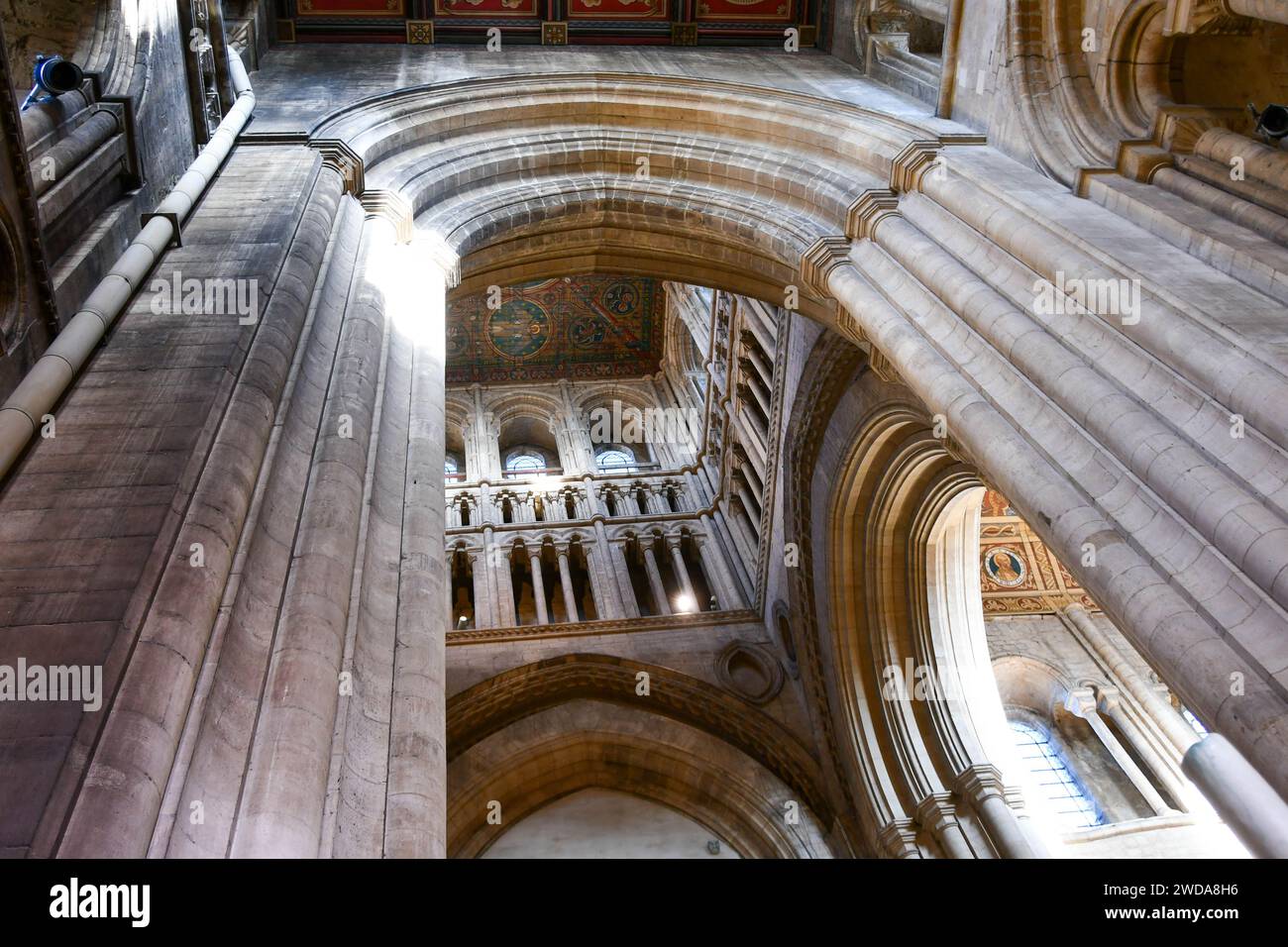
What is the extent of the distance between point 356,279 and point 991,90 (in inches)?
220

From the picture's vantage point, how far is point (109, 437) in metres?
4.46

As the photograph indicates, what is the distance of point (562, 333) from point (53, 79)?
14.6 metres

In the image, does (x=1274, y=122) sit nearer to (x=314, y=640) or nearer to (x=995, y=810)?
(x=314, y=640)

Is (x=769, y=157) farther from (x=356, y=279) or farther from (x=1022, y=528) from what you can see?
(x=1022, y=528)

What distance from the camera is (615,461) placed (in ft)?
61.1

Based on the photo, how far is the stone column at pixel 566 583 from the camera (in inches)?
554

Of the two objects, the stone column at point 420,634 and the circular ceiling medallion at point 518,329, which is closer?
the stone column at point 420,634

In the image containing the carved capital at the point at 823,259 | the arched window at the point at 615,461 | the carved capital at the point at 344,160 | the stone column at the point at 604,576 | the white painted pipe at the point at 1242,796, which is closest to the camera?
the white painted pipe at the point at 1242,796

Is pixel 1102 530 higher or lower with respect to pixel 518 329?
lower

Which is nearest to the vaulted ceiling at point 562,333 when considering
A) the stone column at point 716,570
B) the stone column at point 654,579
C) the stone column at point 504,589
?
the stone column at point 716,570

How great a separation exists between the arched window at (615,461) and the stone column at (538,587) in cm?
316

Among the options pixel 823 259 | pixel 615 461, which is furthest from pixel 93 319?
pixel 615 461

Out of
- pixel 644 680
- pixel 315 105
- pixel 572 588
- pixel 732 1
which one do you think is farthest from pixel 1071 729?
pixel 315 105

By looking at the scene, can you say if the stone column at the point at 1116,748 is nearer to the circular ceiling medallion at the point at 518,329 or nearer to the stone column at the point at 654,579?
the stone column at the point at 654,579
